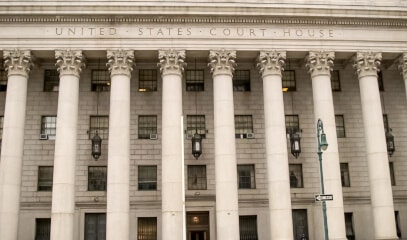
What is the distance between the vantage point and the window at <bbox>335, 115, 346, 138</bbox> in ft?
116

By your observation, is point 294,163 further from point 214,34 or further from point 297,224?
point 214,34

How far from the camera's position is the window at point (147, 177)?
33.5 meters

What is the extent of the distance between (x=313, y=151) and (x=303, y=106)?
331 centimetres

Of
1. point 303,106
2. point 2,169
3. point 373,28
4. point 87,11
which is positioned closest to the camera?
point 2,169

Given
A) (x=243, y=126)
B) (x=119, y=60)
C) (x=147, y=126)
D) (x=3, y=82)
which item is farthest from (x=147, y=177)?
(x=3, y=82)

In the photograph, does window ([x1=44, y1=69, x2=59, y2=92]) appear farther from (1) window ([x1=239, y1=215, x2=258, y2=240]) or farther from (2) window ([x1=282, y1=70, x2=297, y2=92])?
(2) window ([x1=282, y1=70, x2=297, y2=92])

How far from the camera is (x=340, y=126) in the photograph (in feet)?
117

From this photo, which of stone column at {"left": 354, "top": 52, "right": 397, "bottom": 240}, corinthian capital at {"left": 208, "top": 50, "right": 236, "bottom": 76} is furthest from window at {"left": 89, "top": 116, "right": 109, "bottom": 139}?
stone column at {"left": 354, "top": 52, "right": 397, "bottom": 240}

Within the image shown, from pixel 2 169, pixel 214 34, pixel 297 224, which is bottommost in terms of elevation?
pixel 297 224

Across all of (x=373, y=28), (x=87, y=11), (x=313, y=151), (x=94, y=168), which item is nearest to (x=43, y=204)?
(x=94, y=168)

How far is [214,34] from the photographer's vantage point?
31.9m

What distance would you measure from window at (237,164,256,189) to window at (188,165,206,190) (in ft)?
7.95

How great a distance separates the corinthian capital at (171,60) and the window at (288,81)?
857 cm

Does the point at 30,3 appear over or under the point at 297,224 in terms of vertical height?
over
